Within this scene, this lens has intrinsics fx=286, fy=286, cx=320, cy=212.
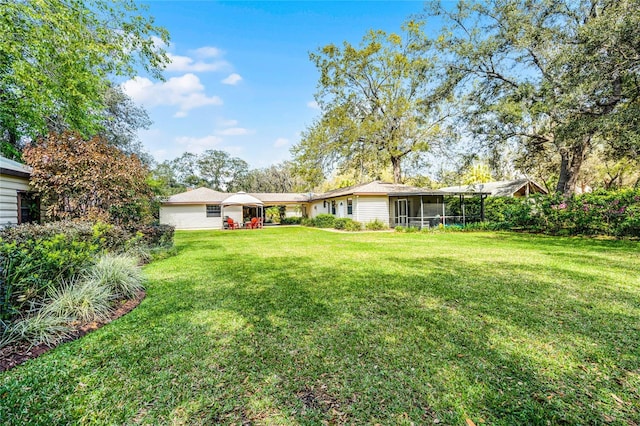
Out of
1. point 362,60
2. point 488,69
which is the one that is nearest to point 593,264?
point 488,69

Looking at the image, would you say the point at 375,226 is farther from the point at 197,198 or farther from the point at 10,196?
the point at 10,196

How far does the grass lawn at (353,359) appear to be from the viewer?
2166mm

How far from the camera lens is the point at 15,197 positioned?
8.57m

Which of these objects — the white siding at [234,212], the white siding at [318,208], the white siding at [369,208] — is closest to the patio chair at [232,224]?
the white siding at [234,212]

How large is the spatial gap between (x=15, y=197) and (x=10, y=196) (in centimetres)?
28

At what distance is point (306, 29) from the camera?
13555 mm

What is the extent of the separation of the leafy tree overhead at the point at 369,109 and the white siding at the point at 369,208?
204 inches

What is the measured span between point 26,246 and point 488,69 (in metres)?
19.7

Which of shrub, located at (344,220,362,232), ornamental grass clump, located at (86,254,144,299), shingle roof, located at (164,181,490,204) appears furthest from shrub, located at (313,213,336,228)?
ornamental grass clump, located at (86,254,144,299)

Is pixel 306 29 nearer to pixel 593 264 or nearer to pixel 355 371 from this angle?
pixel 593 264

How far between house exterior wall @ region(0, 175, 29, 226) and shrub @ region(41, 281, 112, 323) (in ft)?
20.9

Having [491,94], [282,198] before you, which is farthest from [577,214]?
[282,198]

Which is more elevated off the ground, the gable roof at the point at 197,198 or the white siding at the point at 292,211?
the gable roof at the point at 197,198

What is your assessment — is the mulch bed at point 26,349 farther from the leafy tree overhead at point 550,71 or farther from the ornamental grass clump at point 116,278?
the leafy tree overhead at point 550,71
